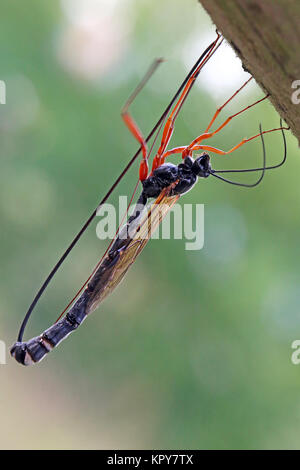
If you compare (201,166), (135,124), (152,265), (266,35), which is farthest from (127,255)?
(152,265)

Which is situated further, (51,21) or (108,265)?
(51,21)

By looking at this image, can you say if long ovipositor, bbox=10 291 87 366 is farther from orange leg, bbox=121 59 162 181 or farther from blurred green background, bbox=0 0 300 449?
blurred green background, bbox=0 0 300 449

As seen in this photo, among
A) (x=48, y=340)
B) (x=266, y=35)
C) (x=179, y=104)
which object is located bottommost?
(x=48, y=340)

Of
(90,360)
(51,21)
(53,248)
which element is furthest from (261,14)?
(90,360)

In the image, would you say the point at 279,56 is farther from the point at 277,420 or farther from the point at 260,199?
the point at 277,420

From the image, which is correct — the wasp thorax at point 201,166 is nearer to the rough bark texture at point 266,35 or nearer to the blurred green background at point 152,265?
the rough bark texture at point 266,35

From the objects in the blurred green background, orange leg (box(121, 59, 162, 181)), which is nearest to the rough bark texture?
orange leg (box(121, 59, 162, 181))

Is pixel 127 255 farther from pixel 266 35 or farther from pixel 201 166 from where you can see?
pixel 266 35

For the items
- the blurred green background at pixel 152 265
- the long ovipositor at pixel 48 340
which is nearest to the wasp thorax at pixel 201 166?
the long ovipositor at pixel 48 340
